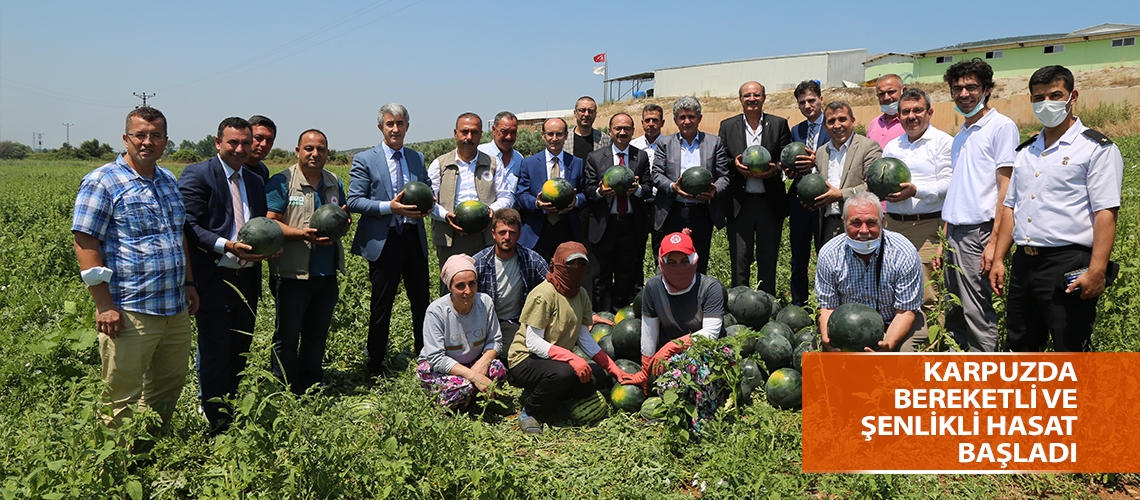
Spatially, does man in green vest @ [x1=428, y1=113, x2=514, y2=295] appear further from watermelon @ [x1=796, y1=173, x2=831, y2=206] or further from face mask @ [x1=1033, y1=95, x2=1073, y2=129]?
face mask @ [x1=1033, y1=95, x2=1073, y2=129]

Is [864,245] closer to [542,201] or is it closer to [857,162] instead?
[857,162]

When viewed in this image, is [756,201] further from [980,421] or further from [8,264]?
[8,264]

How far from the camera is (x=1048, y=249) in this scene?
5129 millimetres

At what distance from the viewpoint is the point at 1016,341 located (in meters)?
5.48

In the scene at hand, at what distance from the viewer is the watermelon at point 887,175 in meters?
6.74

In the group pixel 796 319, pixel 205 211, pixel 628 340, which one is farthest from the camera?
pixel 796 319

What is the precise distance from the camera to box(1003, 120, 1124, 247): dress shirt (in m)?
4.89

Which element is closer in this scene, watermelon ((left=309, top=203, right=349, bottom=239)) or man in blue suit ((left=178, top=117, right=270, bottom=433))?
man in blue suit ((left=178, top=117, right=270, bottom=433))

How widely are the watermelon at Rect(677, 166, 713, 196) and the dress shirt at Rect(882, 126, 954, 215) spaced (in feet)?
6.30

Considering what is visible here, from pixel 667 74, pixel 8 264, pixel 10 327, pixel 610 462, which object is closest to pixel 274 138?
pixel 610 462

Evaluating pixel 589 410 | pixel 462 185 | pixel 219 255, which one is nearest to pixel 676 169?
pixel 462 185

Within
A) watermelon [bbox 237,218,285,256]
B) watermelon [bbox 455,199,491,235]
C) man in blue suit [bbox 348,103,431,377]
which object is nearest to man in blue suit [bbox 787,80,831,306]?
watermelon [bbox 455,199,491,235]

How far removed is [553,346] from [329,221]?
2234 millimetres

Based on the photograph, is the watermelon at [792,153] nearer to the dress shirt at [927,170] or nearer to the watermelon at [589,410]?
the dress shirt at [927,170]
